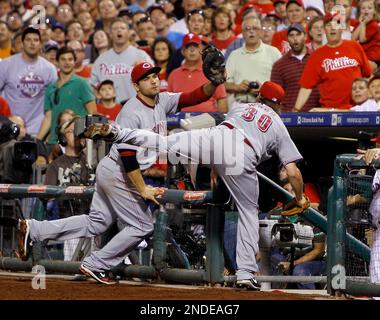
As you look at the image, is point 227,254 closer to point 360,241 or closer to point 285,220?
point 285,220

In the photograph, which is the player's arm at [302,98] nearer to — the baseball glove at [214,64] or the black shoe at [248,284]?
the baseball glove at [214,64]

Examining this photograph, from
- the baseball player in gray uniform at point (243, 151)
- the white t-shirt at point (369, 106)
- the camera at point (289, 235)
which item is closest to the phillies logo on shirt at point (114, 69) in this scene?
the white t-shirt at point (369, 106)

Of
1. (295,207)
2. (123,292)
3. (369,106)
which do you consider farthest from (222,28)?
(123,292)

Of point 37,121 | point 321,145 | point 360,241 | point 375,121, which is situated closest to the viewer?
point 360,241

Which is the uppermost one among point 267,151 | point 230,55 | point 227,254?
point 230,55

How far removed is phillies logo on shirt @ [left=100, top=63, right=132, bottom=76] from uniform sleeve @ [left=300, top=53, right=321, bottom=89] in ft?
9.76

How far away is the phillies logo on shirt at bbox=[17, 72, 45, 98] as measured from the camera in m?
15.2

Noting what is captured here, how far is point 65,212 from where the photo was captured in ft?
37.0

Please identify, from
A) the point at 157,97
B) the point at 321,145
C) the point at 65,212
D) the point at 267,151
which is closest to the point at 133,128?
the point at 157,97

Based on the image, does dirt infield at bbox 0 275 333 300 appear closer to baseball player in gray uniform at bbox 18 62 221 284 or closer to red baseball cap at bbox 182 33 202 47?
baseball player in gray uniform at bbox 18 62 221 284

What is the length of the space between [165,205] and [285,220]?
1083mm

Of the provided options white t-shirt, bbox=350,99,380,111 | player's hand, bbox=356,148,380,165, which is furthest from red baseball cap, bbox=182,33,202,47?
player's hand, bbox=356,148,380,165

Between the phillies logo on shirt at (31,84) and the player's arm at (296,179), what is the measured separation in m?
7.01

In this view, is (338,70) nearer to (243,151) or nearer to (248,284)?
(243,151)
